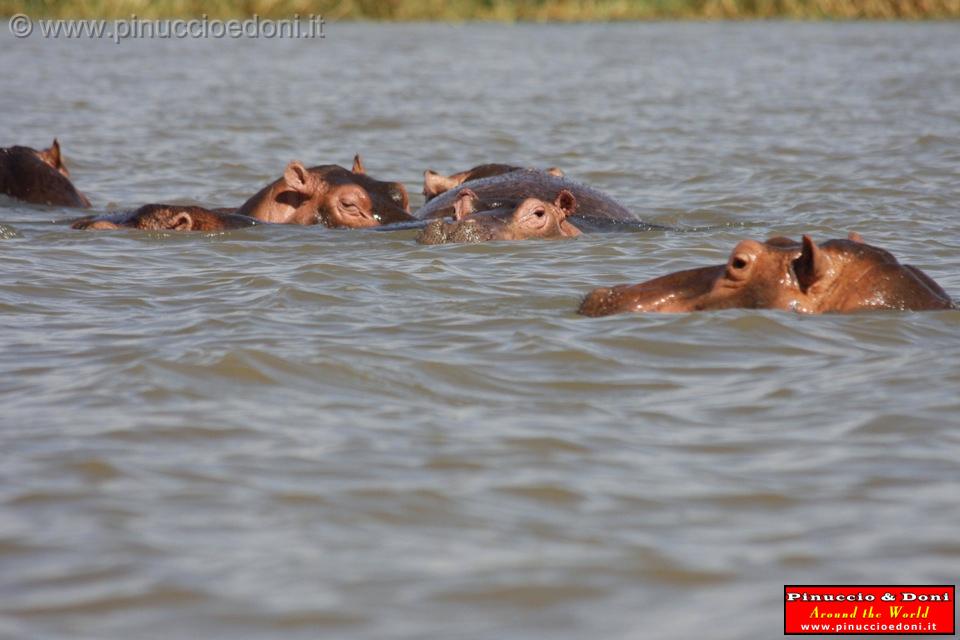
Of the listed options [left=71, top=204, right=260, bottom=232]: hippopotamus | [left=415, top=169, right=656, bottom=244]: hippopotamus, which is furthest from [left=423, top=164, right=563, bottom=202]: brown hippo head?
[left=71, top=204, right=260, bottom=232]: hippopotamus

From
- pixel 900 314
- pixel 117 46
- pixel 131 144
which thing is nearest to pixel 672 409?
pixel 900 314

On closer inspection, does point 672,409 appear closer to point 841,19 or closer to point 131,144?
point 131,144

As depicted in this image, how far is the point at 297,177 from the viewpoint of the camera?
981 centimetres

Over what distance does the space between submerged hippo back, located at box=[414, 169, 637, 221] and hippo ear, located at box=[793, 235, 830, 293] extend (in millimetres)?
3406

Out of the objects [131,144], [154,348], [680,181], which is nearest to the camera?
[154,348]

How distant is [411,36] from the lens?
3519 centimetres

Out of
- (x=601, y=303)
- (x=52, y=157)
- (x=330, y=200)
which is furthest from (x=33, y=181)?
(x=601, y=303)

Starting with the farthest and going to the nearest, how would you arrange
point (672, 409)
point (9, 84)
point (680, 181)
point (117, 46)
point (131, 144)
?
point (117, 46) → point (9, 84) → point (131, 144) → point (680, 181) → point (672, 409)

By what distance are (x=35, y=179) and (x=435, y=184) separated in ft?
8.87

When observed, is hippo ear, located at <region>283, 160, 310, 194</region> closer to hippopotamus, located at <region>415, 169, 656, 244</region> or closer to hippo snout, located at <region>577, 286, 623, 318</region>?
hippopotamus, located at <region>415, 169, 656, 244</region>

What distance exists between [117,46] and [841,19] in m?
18.1

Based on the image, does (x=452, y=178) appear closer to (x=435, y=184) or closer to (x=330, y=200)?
(x=435, y=184)

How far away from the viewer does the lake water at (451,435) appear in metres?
3.90

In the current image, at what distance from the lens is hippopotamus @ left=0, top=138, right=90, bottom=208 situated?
431 inches
